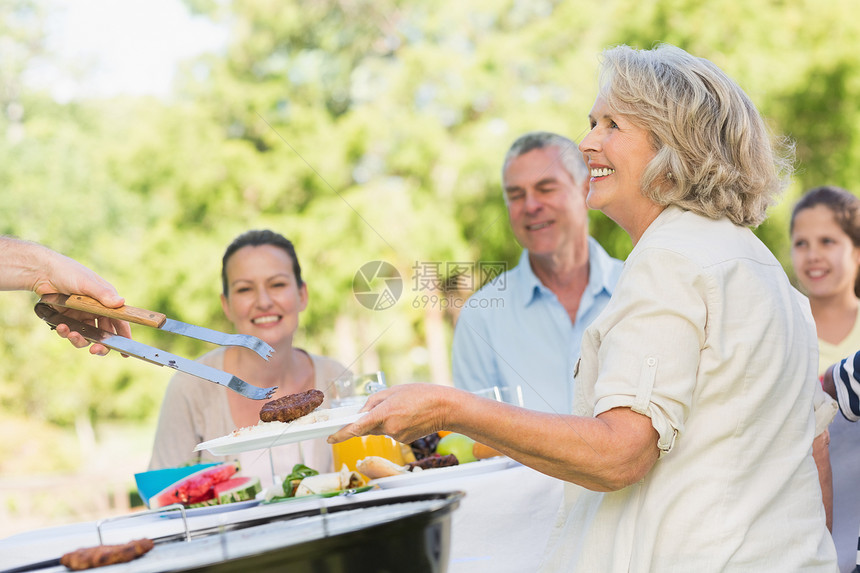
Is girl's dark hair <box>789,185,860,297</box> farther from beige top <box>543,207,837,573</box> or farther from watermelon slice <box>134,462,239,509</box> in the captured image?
watermelon slice <box>134,462,239,509</box>

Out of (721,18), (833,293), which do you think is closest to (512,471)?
(833,293)

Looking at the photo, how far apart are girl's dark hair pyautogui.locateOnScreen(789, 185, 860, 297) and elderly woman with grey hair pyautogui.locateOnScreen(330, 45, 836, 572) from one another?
2311mm

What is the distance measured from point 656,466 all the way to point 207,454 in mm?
1506

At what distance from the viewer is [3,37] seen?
12820mm

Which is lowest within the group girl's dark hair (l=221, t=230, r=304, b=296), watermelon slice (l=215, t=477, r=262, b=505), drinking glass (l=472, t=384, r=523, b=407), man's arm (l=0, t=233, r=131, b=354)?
watermelon slice (l=215, t=477, r=262, b=505)

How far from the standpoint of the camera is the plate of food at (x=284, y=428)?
4.97 feet

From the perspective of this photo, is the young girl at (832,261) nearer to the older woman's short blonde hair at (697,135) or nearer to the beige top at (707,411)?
the older woman's short blonde hair at (697,135)

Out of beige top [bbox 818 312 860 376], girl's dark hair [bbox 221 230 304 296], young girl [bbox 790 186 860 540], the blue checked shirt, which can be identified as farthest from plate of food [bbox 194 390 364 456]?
young girl [bbox 790 186 860 540]

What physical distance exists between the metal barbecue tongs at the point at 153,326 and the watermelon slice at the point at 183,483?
496 mm

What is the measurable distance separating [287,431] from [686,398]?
697 millimetres

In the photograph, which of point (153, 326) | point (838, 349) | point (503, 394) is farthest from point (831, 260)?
point (153, 326)

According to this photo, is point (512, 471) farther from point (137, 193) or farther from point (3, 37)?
point (3, 37)

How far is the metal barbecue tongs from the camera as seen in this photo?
5.13 ft

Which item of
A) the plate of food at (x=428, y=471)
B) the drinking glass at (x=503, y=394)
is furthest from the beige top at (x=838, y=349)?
the plate of food at (x=428, y=471)
